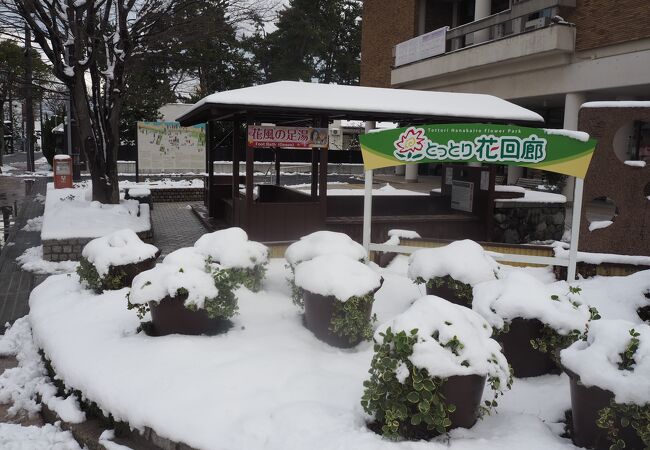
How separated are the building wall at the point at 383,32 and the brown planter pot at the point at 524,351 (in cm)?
2626

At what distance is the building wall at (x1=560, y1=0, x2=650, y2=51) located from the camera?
53.7 ft

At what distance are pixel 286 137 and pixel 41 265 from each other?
503cm

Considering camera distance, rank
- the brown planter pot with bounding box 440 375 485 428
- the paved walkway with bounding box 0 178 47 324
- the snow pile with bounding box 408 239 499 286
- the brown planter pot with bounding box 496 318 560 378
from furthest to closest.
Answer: the paved walkway with bounding box 0 178 47 324, the snow pile with bounding box 408 239 499 286, the brown planter pot with bounding box 496 318 560 378, the brown planter pot with bounding box 440 375 485 428

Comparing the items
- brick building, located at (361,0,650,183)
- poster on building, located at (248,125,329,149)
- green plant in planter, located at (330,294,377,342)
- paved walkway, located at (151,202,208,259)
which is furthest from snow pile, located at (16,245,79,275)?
brick building, located at (361,0,650,183)

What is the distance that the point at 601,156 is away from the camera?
8312 millimetres

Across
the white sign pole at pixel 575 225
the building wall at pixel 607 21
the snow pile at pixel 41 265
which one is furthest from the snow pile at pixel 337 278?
the building wall at pixel 607 21

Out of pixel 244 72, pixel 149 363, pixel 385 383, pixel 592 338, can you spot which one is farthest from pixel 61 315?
pixel 244 72

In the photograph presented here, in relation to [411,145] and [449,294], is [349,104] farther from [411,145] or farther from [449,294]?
[449,294]

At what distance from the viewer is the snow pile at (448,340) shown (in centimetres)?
371

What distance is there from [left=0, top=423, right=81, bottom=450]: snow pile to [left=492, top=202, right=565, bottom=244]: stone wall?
34.5 feet

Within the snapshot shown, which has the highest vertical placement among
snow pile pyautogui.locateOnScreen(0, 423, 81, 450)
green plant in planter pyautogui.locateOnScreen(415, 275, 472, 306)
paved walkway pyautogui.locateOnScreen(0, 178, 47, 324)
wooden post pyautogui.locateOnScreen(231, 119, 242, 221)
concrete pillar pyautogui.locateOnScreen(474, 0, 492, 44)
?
concrete pillar pyautogui.locateOnScreen(474, 0, 492, 44)

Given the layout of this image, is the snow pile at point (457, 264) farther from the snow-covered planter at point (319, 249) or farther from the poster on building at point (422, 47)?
the poster on building at point (422, 47)

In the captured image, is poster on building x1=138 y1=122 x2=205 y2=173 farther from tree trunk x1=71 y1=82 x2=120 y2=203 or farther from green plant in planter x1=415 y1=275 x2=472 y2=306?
green plant in planter x1=415 y1=275 x2=472 y2=306

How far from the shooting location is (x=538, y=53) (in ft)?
62.7
